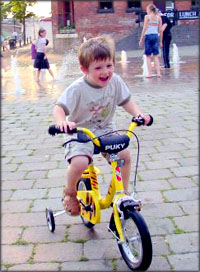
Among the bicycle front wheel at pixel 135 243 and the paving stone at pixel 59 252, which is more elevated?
the bicycle front wheel at pixel 135 243

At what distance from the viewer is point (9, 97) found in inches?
428

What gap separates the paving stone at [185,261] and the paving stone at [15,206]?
155cm

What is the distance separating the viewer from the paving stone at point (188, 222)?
346 centimetres

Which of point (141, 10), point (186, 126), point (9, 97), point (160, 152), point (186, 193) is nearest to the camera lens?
point (186, 193)

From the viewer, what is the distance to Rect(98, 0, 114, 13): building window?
27.9 meters

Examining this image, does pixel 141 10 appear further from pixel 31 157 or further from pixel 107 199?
pixel 107 199

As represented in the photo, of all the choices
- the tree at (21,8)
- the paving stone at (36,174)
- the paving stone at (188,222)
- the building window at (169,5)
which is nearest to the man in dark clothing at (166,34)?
the paving stone at (36,174)

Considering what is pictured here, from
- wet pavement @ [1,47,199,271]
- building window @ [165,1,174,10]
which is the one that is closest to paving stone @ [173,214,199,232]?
wet pavement @ [1,47,199,271]

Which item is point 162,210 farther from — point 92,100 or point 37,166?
point 37,166

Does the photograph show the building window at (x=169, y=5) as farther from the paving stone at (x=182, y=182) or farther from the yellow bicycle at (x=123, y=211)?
the yellow bicycle at (x=123, y=211)

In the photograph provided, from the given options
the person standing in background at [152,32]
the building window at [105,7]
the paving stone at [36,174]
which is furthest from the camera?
the building window at [105,7]

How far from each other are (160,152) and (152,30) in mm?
7593

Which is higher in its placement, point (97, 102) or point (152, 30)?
point (152, 30)

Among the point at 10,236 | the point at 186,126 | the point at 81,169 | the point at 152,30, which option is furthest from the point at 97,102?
the point at 152,30
